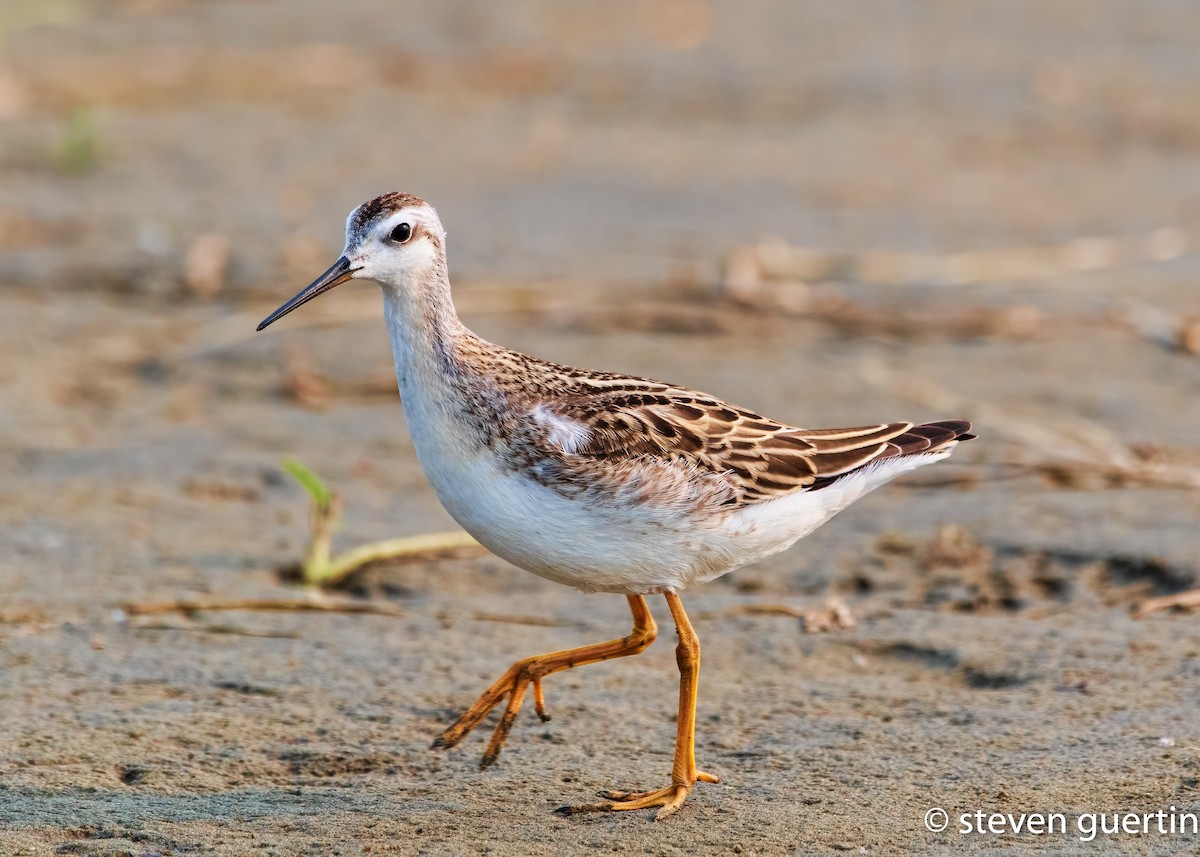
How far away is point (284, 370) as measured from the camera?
1025cm

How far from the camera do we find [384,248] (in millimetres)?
5988

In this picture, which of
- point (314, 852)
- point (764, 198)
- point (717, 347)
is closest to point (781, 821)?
point (314, 852)

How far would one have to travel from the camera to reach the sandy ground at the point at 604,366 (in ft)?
18.9

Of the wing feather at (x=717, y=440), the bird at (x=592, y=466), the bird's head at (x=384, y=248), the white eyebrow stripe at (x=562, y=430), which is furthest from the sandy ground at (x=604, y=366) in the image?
the bird's head at (x=384, y=248)

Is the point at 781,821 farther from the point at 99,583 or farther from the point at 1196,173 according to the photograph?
the point at 1196,173

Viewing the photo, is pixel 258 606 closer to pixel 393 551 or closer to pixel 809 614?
pixel 393 551

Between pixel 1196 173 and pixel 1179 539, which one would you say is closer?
pixel 1179 539

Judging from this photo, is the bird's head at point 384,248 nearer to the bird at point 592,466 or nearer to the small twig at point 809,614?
the bird at point 592,466

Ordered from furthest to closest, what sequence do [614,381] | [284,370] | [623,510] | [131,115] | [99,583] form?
[131,115]
[284,370]
[99,583]
[614,381]
[623,510]

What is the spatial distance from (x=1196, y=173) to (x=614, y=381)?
34.4 ft

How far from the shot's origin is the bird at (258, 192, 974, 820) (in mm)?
5582

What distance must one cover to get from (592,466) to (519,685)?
0.88 m

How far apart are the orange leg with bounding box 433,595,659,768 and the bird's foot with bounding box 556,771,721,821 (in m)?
0.46

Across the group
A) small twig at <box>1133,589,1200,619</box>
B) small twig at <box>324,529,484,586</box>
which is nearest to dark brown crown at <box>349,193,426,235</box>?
small twig at <box>324,529,484,586</box>
